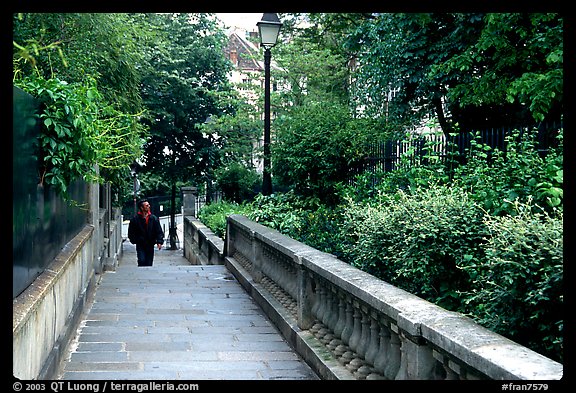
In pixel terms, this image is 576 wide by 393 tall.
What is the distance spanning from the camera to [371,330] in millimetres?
5582

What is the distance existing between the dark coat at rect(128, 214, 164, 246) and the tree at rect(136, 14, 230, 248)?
16624mm

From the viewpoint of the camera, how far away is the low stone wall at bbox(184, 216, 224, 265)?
17.8m

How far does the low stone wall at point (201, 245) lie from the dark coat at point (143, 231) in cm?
136

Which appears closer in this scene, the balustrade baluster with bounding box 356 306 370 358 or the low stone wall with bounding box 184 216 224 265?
the balustrade baluster with bounding box 356 306 370 358

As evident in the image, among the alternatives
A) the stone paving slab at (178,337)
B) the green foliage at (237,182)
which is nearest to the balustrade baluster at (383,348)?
the stone paving slab at (178,337)

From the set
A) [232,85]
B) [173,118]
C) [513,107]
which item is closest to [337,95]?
[232,85]

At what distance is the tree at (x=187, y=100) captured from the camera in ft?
113

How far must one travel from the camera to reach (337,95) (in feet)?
96.5

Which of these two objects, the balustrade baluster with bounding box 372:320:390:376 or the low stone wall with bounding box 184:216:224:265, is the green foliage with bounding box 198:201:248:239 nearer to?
the low stone wall with bounding box 184:216:224:265

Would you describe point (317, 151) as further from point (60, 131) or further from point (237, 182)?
point (237, 182)

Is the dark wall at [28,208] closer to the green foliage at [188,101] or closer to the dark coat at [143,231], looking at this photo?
the dark coat at [143,231]

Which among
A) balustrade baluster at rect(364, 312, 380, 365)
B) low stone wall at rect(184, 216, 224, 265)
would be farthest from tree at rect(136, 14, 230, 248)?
balustrade baluster at rect(364, 312, 380, 365)

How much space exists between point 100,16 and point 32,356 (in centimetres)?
1047
